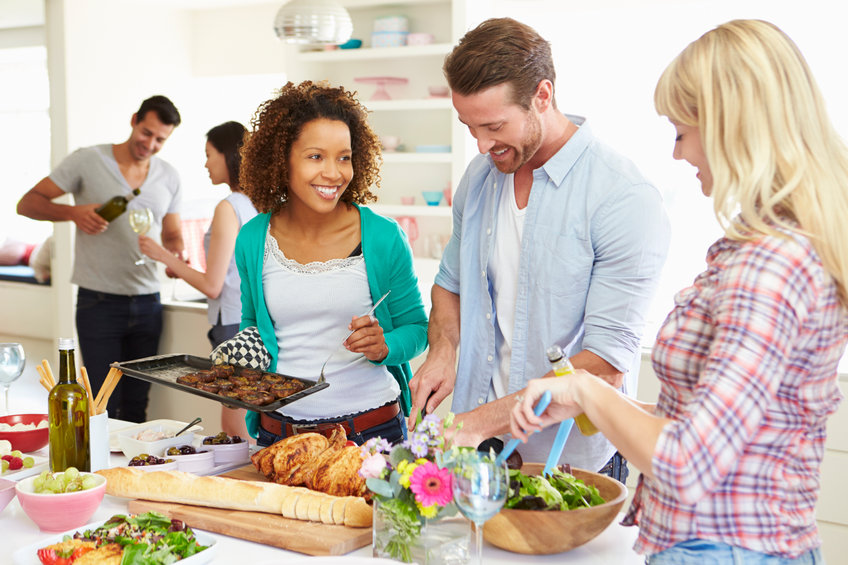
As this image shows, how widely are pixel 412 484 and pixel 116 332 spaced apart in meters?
2.87

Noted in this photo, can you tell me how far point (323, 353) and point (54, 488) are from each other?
29.8 inches

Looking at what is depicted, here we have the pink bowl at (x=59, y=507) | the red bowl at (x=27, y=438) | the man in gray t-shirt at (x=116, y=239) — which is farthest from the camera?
the man in gray t-shirt at (x=116, y=239)

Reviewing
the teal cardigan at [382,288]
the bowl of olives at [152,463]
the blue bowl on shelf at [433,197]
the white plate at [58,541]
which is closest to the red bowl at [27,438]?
the bowl of olives at [152,463]

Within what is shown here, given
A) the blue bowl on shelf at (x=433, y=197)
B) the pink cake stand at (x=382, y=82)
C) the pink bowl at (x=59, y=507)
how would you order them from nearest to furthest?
the pink bowl at (x=59, y=507) < the blue bowl on shelf at (x=433, y=197) < the pink cake stand at (x=382, y=82)

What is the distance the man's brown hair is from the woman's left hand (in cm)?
59

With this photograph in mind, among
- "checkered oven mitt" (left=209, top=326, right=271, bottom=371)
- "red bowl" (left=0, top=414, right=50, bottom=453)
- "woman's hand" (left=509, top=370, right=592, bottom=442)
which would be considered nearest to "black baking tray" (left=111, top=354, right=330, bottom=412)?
"checkered oven mitt" (left=209, top=326, right=271, bottom=371)

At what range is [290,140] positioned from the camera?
7.31 ft

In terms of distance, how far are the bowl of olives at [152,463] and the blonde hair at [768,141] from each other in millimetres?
1241

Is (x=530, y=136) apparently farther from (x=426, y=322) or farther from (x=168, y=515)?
(x=168, y=515)

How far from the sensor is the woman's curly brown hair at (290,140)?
222 centimetres

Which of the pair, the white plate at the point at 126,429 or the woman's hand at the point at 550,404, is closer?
the woman's hand at the point at 550,404

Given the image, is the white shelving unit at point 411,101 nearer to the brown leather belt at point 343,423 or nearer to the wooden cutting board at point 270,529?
the brown leather belt at point 343,423

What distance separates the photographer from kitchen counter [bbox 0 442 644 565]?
4.58 ft

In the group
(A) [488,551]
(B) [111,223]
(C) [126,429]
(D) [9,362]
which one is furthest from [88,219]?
(A) [488,551]
